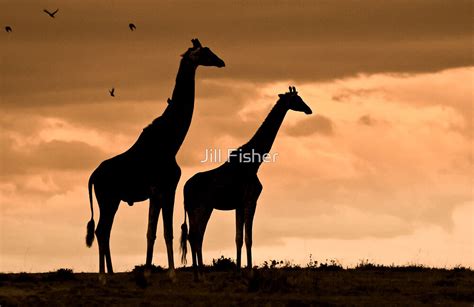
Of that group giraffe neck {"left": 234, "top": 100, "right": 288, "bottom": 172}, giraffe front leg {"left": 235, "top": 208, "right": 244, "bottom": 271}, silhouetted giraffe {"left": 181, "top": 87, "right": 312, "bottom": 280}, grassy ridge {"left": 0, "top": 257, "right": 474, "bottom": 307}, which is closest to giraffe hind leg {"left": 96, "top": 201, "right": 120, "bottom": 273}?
grassy ridge {"left": 0, "top": 257, "right": 474, "bottom": 307}

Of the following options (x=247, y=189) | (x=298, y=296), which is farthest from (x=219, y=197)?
(x=298, y=296)

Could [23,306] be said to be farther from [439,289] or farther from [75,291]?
[439,289]

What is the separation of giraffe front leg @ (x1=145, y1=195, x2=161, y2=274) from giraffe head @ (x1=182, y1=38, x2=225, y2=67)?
151 inches

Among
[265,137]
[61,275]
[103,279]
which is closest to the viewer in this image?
[103,279]

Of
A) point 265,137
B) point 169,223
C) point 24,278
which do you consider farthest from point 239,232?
point 24,278

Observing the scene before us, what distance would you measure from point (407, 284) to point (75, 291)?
29.4ft

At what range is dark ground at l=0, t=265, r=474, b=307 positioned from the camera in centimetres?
2352

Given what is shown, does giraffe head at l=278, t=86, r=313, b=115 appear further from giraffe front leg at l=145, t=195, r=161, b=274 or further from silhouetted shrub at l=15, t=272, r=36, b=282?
silhouetted shrub at l=15, t=272, r=36, b=282

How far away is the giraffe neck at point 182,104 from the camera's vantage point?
26641mm

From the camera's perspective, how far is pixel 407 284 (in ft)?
90.6

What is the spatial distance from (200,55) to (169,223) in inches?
179

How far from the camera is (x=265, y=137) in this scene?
94.0 ft

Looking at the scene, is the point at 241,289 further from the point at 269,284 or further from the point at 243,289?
the point at 269,284

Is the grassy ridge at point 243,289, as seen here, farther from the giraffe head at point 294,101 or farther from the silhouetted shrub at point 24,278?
the giraffe head at point 294,101
